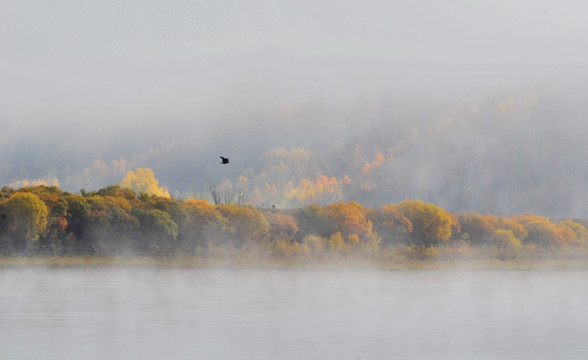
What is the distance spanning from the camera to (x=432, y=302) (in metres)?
31.0

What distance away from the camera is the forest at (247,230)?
5266 cm

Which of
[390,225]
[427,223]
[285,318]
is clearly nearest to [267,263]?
[390,225]

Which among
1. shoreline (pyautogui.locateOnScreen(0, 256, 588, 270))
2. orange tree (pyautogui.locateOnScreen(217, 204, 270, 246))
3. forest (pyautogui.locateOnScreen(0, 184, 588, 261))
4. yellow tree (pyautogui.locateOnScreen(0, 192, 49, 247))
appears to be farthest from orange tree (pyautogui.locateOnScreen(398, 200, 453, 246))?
yellow tree (pyautogui.locateOnScreen(0, 192, 49, 247))

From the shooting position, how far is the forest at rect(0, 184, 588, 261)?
52.7 m

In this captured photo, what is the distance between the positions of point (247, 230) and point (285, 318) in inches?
1238

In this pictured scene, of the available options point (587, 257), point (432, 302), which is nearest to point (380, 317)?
point (432, 302)

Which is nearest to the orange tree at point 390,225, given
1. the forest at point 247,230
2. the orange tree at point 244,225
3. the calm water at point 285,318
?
the forest at point 247,230

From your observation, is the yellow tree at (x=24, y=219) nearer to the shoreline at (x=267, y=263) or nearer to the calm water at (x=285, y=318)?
the shoreline at (x=267, y=263)

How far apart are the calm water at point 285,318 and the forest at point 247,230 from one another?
10.4m

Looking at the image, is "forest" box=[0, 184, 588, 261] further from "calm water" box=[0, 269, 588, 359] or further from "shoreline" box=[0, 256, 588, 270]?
"calm water" box=[0, 269, 588, 359]

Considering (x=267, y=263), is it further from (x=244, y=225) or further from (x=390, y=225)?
(x=390, y=225)

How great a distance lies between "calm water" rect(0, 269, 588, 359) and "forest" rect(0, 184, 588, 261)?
34.1ft

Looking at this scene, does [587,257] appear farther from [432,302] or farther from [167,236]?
[432,302]

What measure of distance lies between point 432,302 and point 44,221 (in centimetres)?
2629
